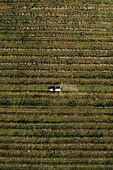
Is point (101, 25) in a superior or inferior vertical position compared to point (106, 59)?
superior

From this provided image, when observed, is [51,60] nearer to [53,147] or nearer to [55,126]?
[55,126]

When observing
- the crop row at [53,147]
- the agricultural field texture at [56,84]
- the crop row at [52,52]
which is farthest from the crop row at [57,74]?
the crop row at [53,147]

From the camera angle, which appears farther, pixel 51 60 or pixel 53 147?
pixel 51 60

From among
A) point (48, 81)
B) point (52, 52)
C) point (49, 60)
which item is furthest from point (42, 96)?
point (52, 52)

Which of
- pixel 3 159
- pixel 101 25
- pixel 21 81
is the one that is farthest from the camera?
pixel 101 25

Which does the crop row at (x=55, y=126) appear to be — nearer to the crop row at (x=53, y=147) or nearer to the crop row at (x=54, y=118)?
the crop row at (x=54, y=118)

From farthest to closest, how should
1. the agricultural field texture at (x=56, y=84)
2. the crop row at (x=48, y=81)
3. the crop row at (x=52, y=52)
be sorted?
1. the crop row at (x=52, y=52)
2. the crop row at (x=48, y=81)
3. the agricultural field texture at (x=56, y=84)

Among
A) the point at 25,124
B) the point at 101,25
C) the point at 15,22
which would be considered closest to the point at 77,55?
the point at 101,25

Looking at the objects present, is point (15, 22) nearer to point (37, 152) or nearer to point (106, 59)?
Answer: point (106, 59)
